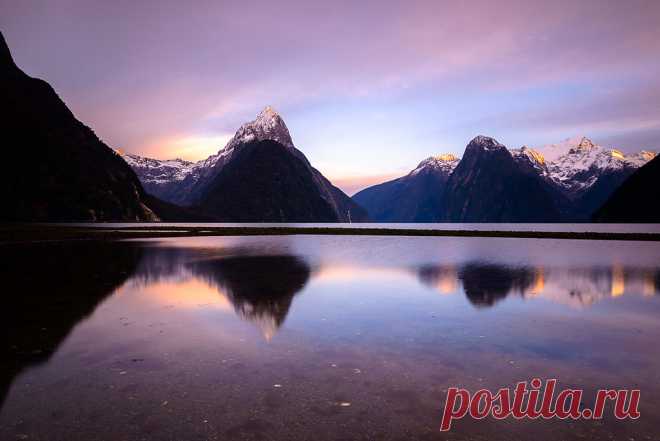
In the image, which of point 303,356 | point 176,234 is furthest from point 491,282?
point 176,234

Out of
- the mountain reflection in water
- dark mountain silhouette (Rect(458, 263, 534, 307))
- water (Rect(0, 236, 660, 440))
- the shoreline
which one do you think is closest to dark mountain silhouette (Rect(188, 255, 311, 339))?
water (Rect(0, 236, 660, 440))

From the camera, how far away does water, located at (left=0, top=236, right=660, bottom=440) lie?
7.12 metres

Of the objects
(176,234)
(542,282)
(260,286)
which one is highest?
(260,286)

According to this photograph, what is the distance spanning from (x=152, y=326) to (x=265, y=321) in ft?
12.4

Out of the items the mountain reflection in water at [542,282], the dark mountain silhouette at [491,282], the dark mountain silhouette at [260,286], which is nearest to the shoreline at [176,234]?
the dark mountain silhouette at [260,286]

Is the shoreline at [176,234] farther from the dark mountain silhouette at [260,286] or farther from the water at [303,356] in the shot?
the water at [303,356]

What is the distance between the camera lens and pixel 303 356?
10.7 metres

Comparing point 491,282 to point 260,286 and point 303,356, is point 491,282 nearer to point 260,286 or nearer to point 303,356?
point 260,286

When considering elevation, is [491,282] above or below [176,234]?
above

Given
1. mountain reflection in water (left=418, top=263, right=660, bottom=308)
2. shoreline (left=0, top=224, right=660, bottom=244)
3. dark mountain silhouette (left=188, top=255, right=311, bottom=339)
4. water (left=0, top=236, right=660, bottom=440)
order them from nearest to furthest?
water (left=0, top=236, right=660, bottom=440) < dark mountain silhouette (left=188, top=255, right=311, bottom=339) < mountain reflection in water (left=418, top=263, right=660, bottom=308) < shoreline (left=0, top=224, right=660, bottom=244)

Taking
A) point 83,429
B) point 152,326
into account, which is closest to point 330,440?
point 83,429

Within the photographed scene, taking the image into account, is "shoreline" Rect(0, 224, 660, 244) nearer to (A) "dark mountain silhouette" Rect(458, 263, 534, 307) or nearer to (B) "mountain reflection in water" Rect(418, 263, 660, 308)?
(B) "mountain reflection in water" Rect(418, 263, 660, 308)

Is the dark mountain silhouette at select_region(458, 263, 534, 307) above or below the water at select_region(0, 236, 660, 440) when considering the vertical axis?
below

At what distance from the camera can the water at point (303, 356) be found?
712 cm
